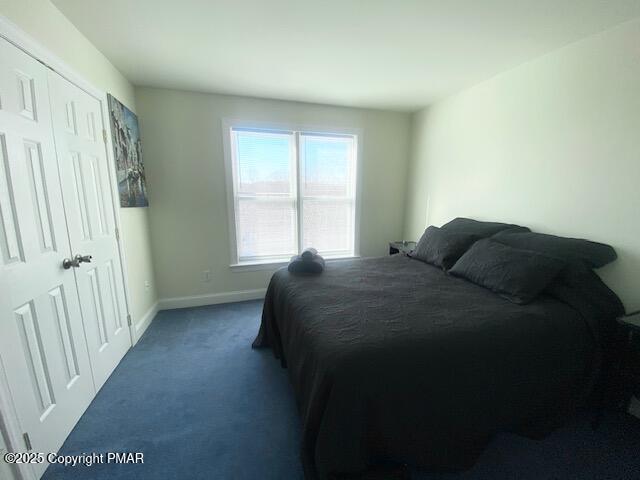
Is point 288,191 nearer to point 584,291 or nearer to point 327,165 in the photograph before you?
point 327,165

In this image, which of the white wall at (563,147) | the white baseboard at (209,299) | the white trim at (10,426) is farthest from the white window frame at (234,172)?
the white trim at (10,426)

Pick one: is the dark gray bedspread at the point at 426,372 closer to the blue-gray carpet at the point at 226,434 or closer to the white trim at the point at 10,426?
the blue-gray carpet at the point at 226,434

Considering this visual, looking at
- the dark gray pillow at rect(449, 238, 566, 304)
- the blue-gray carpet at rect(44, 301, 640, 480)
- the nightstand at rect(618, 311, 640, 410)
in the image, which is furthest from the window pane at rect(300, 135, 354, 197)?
the nightstand at rect(618, 311, 640, 410)

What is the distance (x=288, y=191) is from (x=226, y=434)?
2520mm

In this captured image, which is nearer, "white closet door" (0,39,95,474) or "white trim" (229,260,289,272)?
"white closet door" (0,39,95,474)

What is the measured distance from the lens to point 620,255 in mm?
1708

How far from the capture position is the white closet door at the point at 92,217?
1.60 metres

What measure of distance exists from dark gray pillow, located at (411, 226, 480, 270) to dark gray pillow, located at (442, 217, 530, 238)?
11 cm

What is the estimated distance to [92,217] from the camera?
185cm

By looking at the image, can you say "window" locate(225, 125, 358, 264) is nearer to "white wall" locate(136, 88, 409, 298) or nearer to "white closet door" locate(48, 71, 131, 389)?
"white wall" locate(136, 88, 409, 298)

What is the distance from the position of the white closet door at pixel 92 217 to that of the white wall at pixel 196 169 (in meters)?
0.80

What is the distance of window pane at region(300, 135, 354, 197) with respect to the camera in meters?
3.33

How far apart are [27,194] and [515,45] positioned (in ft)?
10.4

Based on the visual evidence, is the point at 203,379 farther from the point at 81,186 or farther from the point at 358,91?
the point at 358,91
